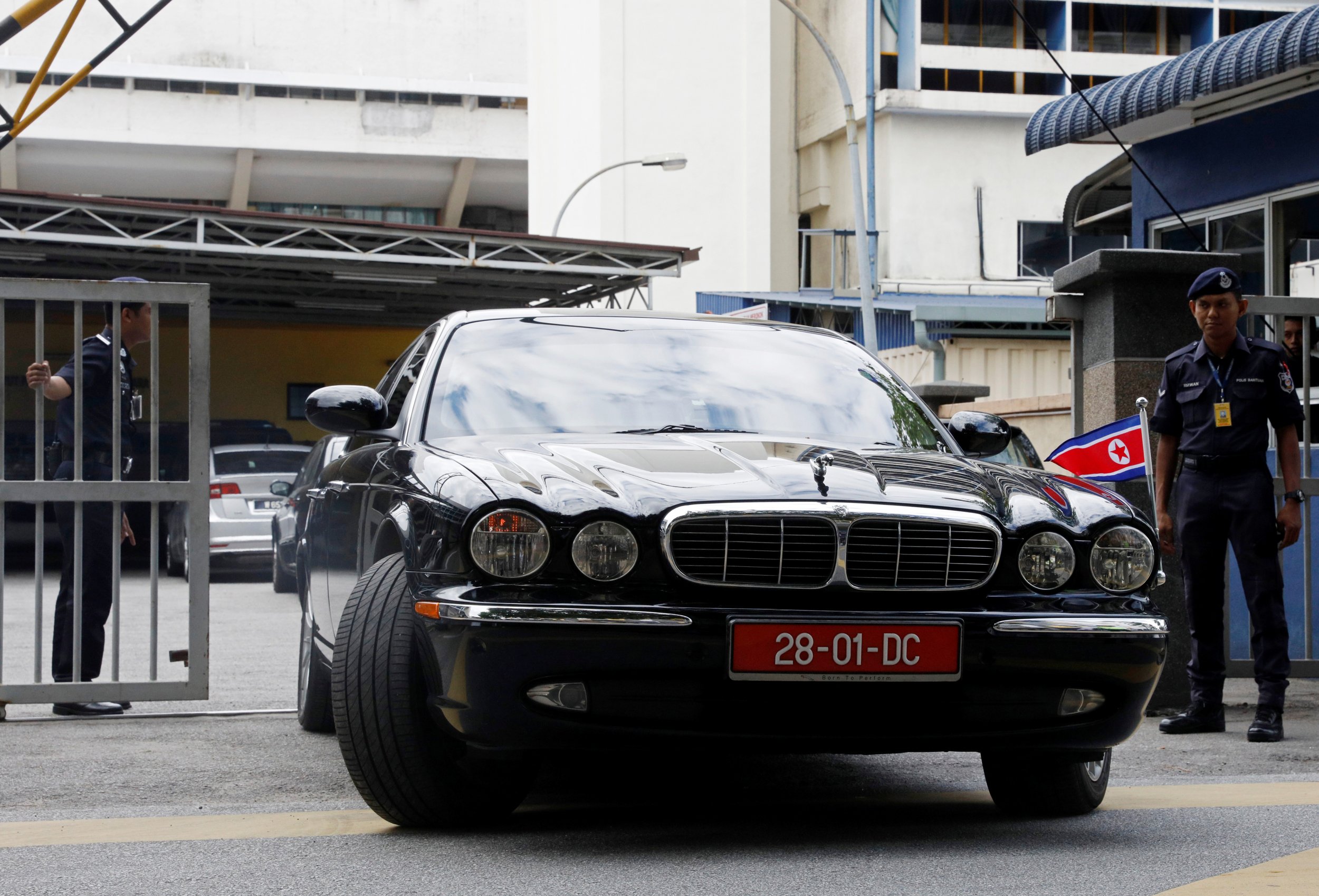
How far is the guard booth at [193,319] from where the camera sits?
21.4 feet

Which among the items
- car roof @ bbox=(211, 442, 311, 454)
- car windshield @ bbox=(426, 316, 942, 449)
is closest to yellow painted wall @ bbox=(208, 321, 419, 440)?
car roof @ bbox=(211, 442, 311, 454)

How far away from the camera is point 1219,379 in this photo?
638 centimetres

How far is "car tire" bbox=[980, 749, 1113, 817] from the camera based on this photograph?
4637 mm

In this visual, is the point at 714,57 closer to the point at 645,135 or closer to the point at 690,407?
the point at 645,135

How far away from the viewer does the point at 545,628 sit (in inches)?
150

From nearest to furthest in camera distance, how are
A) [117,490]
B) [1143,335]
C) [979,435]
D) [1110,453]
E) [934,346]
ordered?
[979,435]
[117,490]
[1110,453]
[1143,335]
[934,346]

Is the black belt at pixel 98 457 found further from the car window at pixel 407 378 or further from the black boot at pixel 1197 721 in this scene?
the black boot at pixel 1197 721

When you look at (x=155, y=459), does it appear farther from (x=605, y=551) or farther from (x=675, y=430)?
(x=605, y=551)

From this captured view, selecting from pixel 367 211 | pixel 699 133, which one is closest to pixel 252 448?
pixel 699 133

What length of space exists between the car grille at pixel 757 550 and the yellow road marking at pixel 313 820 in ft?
3.69

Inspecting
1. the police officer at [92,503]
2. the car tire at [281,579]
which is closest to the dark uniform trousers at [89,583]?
the police officer at [92,503]

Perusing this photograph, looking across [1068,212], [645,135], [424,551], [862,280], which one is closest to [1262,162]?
[1068,212]

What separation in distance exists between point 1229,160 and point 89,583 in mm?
7580

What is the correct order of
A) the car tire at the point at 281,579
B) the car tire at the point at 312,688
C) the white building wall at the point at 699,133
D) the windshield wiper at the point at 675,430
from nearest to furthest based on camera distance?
1. the windshield wiper at the point at 675,430
2. the car tire at the point at 312,688
3. the car tire at the point at 281,579
4. the white building wall at the point at 699,133
